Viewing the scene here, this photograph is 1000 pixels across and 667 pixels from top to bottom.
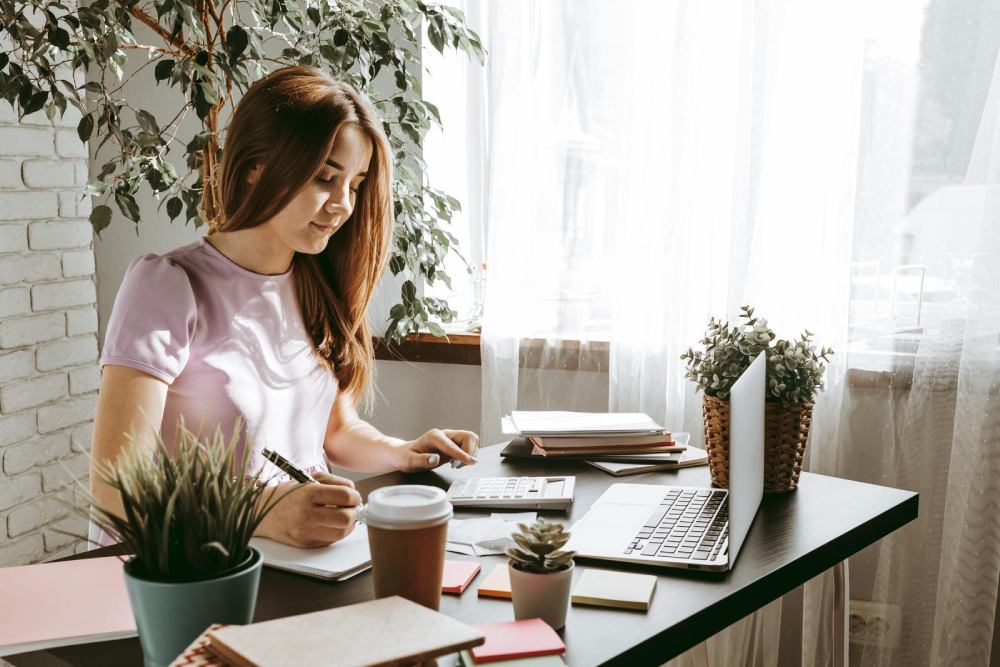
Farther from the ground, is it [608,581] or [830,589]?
[608,581]

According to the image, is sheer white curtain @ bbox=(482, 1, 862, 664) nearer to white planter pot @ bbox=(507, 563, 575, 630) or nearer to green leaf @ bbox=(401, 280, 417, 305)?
green leaf @ bbox=(401, 280, 417, 305)

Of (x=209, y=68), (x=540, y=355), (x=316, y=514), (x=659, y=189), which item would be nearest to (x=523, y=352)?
(x=540, y=355)

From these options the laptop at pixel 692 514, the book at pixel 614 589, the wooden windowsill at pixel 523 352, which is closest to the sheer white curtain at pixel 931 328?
the wooden windowsill at pixel 523 352

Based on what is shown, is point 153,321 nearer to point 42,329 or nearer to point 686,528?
point 686,528

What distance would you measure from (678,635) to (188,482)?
0.53 metres

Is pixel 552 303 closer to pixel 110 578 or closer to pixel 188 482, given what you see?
pixel 110 578

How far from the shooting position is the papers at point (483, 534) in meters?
1.19

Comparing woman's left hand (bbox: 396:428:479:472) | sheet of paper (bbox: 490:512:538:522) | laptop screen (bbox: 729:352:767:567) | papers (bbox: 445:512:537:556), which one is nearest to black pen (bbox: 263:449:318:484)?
papers (bbox: 445:512:537:556)

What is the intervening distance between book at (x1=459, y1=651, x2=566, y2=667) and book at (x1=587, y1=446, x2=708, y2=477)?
69 centimetres

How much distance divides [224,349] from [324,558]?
0.48 metres

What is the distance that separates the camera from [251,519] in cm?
83

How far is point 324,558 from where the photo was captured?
1118mm

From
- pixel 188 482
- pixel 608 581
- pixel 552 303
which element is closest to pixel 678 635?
pixel 608 581

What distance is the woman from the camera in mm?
1328
